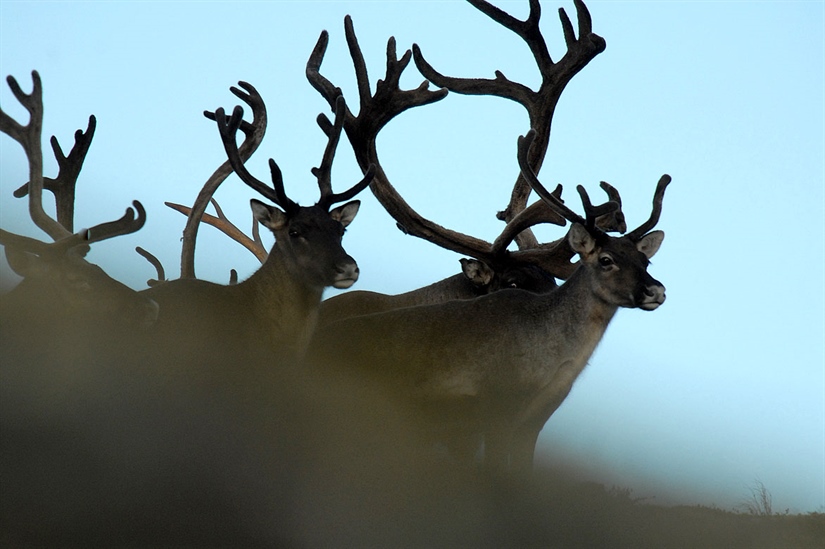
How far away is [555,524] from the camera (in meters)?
9.18

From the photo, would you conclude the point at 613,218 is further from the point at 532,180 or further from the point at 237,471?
the point at 237,471

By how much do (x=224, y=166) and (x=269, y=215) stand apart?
2887mm

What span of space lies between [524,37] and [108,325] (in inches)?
251

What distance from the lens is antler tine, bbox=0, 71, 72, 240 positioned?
32.0ft

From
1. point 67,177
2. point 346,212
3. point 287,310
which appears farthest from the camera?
point 67,177

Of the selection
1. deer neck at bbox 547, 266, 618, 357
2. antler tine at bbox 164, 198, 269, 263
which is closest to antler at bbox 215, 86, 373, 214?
deer neck at bbox 547, 266, 618, 357

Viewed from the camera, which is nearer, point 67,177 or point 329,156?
point 329,156

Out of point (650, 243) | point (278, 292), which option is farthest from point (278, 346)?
point (650, 243)

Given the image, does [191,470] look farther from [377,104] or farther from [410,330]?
[377,104]

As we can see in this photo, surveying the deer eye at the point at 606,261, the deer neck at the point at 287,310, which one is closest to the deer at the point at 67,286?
the deer neck at the point at 287,310

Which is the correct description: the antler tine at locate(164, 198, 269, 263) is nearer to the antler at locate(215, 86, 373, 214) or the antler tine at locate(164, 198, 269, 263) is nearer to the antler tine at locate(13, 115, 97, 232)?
the antler tine at locate(13, 115, 97, 232)

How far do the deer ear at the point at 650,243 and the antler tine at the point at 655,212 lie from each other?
48mm

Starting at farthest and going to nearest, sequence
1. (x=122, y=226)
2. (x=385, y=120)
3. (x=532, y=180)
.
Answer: (x=385, y=120) < (x=532, y=180) < (x=122, y=226)

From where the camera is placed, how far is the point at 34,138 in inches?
390
